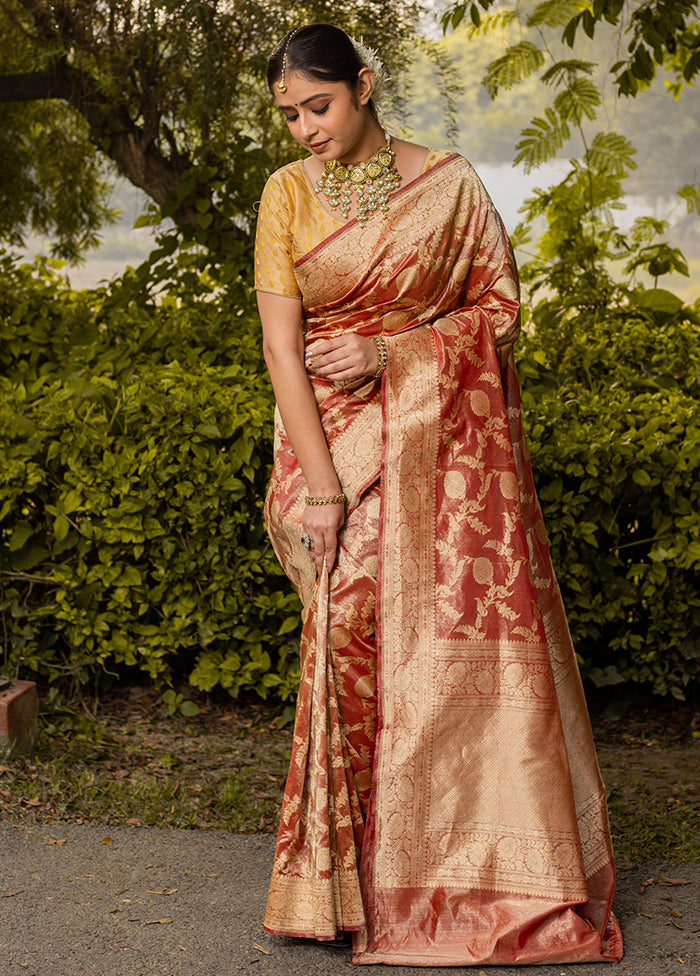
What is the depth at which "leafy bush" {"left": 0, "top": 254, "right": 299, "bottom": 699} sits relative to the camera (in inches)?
145

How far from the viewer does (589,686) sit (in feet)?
13.3

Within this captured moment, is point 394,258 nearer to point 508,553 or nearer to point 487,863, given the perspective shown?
point 508,553

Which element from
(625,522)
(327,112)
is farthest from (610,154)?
(327,112)

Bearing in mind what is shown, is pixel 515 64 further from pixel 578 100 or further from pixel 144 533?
pixel 144 533

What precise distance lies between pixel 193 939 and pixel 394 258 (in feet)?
5.41

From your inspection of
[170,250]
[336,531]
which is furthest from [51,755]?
[170,250]

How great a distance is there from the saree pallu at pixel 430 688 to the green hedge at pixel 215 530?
4.32ft

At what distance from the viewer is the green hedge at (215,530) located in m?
3.66

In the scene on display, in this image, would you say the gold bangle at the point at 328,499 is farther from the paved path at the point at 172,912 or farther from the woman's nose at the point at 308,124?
the paved path at the point at 172,912

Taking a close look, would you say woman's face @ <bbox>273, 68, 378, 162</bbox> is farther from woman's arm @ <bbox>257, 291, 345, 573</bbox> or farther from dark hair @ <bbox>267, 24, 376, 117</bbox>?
woman's arm @ <bbox>257, 291, 345, 573</bbox>

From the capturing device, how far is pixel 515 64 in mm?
5004

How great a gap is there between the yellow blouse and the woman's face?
10 centimetres

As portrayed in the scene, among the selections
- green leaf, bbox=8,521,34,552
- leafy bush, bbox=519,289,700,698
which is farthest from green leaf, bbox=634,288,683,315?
green leaf, bbox=8,521,34,552

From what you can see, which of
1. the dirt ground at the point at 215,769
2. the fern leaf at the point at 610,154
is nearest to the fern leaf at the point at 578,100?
the fern leaf at the point at 610,154
